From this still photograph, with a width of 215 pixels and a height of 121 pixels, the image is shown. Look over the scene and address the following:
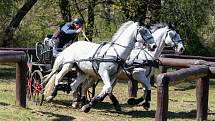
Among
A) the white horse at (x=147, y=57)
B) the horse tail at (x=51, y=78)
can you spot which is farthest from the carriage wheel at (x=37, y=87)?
the white horse at (x=147, y=57)

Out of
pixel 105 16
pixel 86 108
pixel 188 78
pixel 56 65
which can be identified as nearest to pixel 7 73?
pixel 105 16

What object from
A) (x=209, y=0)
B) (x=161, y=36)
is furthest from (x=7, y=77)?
(x=209, y=0)

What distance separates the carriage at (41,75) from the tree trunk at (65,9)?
952cm

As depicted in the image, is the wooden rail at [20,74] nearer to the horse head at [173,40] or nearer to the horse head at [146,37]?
the horse head at [146,37]

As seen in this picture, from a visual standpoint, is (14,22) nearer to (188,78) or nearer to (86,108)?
(86,108)

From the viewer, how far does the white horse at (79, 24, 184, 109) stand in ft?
36.3

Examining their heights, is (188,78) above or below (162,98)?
above

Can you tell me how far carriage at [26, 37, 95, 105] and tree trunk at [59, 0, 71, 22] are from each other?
31.2 ft

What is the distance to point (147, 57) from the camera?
11664 mm

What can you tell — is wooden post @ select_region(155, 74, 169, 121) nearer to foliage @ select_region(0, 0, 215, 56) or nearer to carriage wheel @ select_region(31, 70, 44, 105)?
carriage wheel @ select_region(31, 70, 44, 105)

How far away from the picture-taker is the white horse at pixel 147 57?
1107 centimetres

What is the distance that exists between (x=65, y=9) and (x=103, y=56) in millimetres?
12012

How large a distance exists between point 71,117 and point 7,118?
4.62 feet

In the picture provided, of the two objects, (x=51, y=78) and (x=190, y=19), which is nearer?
(x=51, y=78)
